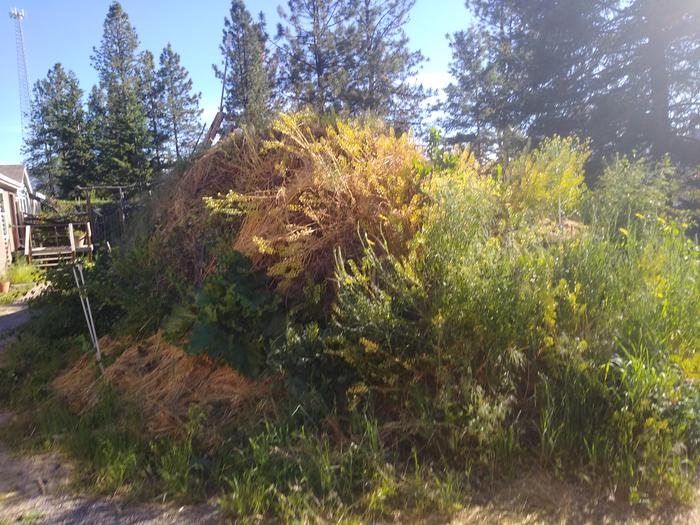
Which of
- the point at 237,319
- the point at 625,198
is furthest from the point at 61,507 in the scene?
the point at 625,198

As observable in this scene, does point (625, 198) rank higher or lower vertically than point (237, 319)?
higher

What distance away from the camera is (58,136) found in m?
39.7

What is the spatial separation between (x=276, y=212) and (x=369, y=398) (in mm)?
1882

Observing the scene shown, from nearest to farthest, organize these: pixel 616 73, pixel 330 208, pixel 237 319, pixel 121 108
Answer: pixel 237 319 < pixel 330 208 < pixel 616 73 < pixel 121 108

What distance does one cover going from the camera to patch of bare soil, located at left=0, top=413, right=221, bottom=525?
3191 mm

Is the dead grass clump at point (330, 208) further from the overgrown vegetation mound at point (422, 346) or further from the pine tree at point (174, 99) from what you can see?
the pine tree at point (174, 99)

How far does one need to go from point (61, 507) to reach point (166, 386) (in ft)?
4.77

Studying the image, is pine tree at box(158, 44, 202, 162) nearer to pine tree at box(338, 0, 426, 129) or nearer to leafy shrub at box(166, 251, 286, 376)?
pine tree at box(338, 0, 426, 129)

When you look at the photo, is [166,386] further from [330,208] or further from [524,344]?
[524,344]

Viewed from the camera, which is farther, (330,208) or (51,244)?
(51,244)

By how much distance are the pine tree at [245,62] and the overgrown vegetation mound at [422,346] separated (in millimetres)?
22985

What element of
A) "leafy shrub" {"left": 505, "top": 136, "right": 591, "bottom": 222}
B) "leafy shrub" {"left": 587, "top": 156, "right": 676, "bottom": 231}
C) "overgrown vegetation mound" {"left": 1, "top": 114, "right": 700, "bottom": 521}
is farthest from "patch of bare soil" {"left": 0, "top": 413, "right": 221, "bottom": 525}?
"leafy shrub" {"left": 587, "top": 156, "right": 676, "bottom": 231}

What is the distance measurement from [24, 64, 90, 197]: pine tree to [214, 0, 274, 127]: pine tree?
1355cm

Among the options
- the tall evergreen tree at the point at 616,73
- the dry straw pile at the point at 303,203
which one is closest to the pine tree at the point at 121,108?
the tall evergreen tree at the point at 616,73
